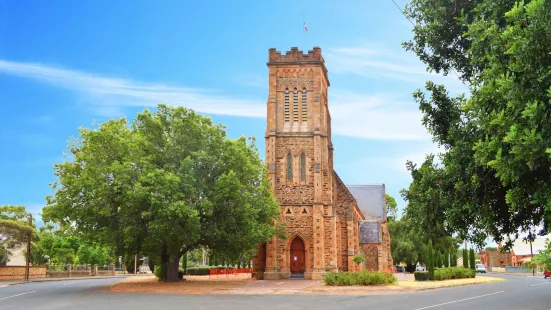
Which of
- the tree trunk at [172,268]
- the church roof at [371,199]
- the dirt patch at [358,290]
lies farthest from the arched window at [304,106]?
the church roof at [371,199]

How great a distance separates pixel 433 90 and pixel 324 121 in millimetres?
29826

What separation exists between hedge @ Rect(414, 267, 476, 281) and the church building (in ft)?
17.8

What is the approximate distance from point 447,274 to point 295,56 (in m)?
22.4

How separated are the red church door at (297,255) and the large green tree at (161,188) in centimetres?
725

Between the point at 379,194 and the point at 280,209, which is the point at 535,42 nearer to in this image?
the point at 280,209

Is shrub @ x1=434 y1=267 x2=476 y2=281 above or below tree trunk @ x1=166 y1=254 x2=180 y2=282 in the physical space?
below

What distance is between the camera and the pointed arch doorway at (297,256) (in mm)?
41594

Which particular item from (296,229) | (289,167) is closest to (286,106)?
(289,167)

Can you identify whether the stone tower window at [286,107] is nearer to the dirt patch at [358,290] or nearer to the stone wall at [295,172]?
the stone wall at [295,172]

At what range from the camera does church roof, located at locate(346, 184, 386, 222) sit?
6311cm

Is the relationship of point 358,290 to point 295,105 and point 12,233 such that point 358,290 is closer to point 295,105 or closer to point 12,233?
point 295,105

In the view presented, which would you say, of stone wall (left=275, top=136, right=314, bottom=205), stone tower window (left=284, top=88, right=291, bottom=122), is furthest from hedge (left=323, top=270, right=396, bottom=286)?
stone tower window (left=284, top=88, right=291, bottom=122)

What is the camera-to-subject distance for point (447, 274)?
138ft

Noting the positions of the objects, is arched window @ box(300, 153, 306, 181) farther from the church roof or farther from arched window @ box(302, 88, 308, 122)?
the church roof
